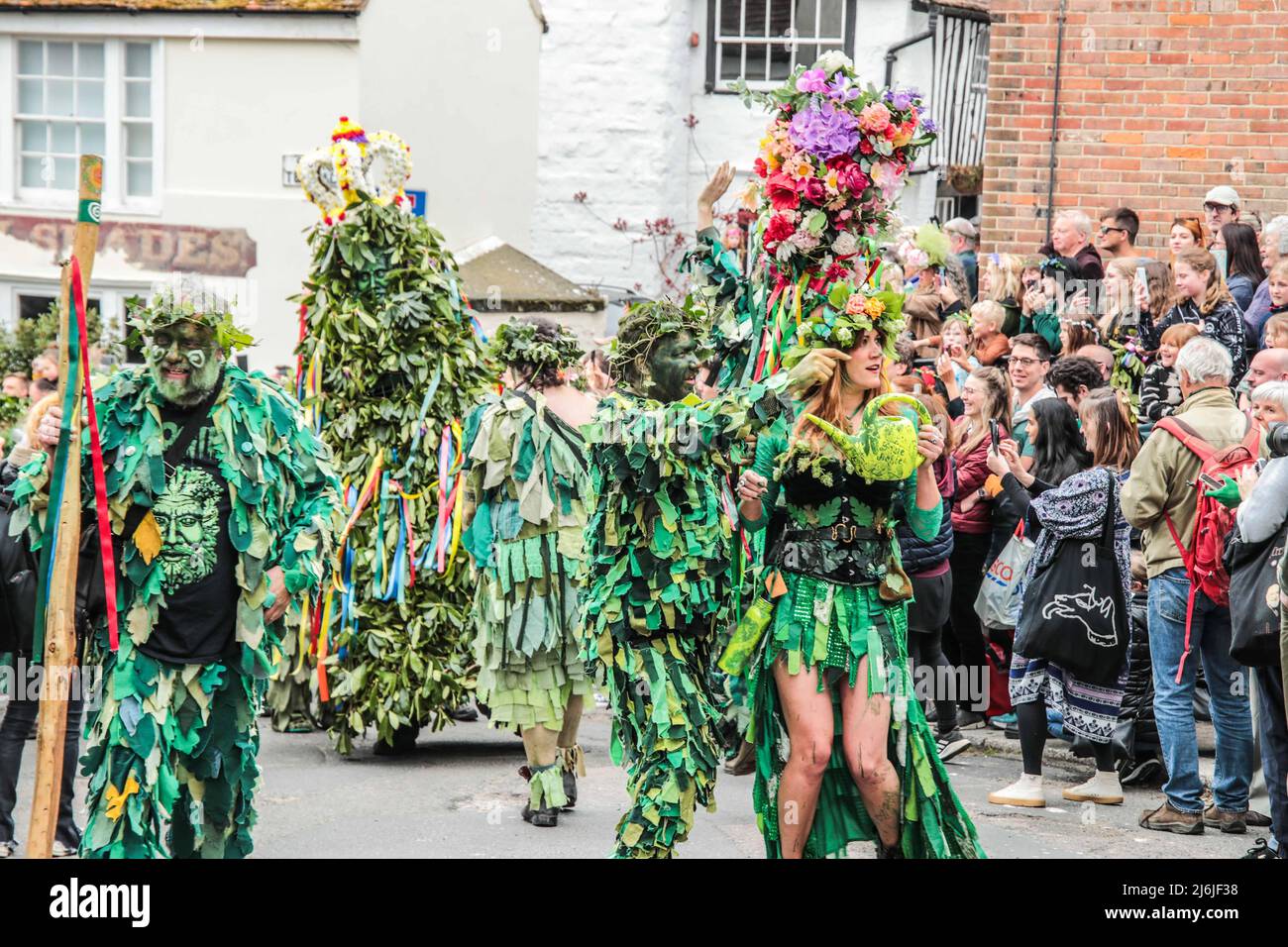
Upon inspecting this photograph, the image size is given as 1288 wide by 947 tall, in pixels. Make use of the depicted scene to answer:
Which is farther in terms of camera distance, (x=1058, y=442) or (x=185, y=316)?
(x=1058, y=442)

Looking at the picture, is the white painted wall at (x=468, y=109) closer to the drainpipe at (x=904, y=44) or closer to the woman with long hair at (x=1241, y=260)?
the drainpipe at (x=904, y=44)

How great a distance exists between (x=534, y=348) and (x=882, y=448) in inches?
86.5

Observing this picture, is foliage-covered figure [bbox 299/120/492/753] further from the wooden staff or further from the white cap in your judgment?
the white cap

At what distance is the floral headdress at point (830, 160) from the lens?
671cm

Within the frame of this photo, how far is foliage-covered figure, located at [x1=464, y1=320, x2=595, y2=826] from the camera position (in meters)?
7.45

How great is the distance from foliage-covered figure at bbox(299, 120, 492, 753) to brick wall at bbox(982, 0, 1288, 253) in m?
5.46

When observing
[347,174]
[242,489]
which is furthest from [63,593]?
[347,174]

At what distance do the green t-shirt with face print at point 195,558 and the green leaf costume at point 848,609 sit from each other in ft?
5.84

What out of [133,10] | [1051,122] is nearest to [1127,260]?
[1051,122]

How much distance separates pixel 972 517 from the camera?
363 inches

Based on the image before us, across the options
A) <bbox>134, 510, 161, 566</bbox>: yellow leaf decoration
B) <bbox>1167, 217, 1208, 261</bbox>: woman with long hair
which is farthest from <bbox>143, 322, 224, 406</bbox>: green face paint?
<bbox>1167, 217, 1208, 261</bbox>: woman with long hair

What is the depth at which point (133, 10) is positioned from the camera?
57.0 ft

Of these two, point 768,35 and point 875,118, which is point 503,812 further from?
point 768,35

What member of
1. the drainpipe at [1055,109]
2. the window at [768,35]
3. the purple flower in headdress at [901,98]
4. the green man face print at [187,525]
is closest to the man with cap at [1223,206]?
the drainpipe at [1055,109]
